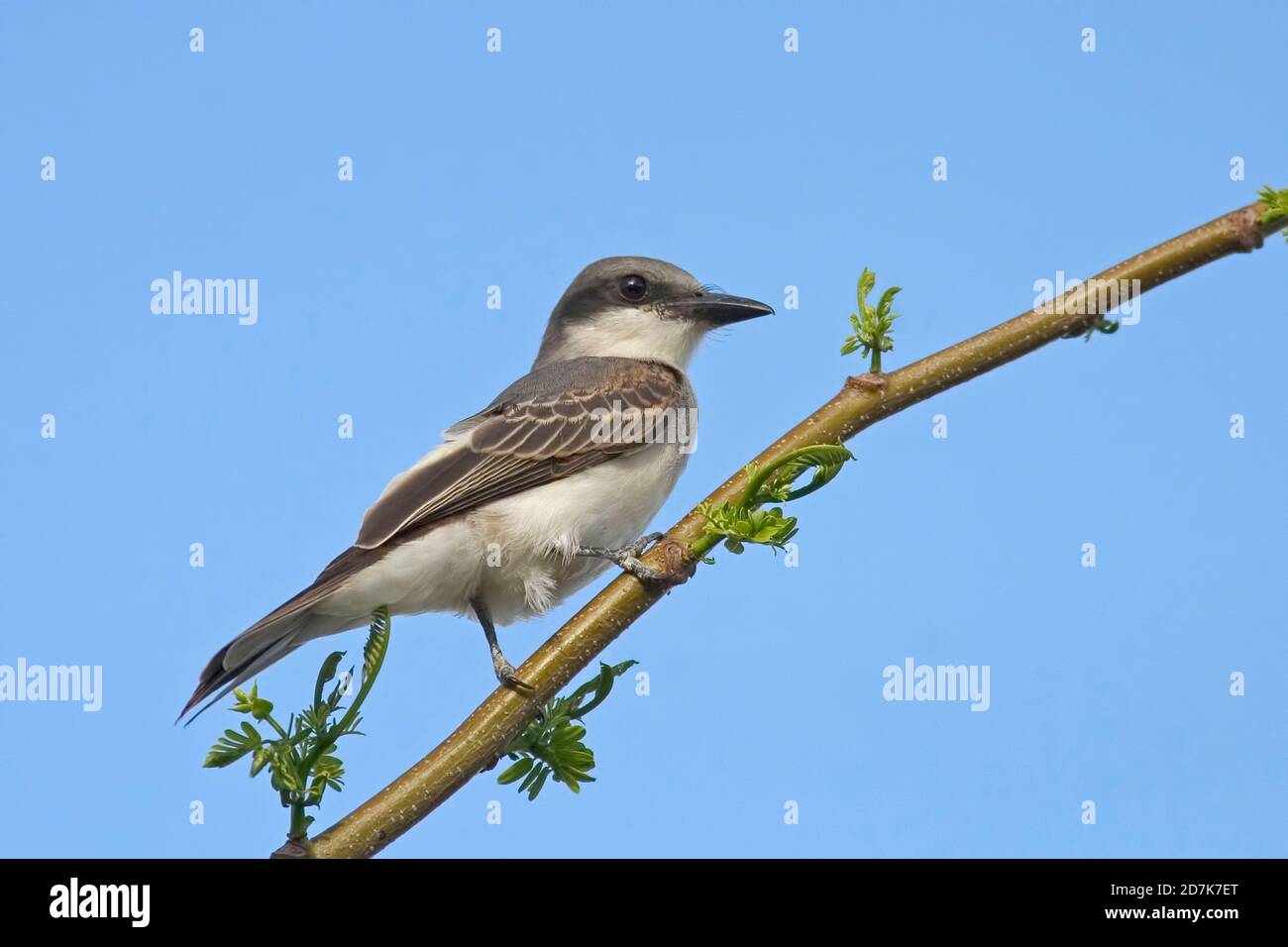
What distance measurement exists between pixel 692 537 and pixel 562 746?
30.7 inches

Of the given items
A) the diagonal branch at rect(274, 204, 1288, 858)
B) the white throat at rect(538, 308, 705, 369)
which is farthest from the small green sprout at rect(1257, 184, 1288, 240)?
the white throat at rect(538, 308, 705, 369)

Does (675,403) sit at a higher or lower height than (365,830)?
higher

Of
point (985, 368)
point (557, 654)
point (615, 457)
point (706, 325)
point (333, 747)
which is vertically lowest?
point (333, 747)

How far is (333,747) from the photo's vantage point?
3139mm

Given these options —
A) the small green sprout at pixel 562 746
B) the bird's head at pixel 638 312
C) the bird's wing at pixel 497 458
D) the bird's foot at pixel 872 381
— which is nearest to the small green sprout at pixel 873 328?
the bird's foot at pixel 872 381

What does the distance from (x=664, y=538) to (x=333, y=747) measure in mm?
995

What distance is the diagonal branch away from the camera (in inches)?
122

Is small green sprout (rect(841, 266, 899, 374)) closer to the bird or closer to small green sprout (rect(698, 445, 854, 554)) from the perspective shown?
small green sprout (rect(698, 445, 854, 554))

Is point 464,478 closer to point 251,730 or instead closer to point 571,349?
point 571,349

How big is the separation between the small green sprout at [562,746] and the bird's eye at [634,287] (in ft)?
13.0

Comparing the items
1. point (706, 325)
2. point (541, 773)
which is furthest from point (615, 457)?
point (541, 773)

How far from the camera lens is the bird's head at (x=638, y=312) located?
7.17 m

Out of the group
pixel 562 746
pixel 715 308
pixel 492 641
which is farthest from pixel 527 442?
pixel 562 746

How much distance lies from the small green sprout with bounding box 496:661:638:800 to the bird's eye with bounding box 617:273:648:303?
156 inches
